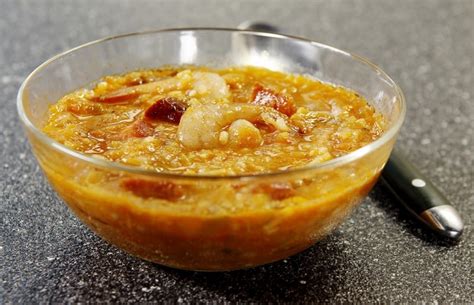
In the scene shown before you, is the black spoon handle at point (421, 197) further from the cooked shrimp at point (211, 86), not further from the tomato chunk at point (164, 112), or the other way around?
the tomato chunk at point (164, 112)

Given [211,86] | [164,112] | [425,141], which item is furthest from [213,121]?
[425,141]

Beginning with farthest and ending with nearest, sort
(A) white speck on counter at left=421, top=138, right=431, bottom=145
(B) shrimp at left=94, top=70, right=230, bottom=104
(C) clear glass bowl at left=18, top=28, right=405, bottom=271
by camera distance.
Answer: (A) white speck on counter at left=421, top=138, right=431, bottom=145
(B) shrimp at left=94, top=70, right=230, bottom=104
(C) clear glass bowl at left=18, top=28, right=405, bottom=271

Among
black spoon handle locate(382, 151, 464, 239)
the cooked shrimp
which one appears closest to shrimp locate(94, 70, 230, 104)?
the cooked shrimp

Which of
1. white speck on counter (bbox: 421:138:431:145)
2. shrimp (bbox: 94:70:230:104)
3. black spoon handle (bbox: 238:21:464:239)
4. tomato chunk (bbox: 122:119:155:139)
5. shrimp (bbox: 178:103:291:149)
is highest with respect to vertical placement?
shrimp (bbox: 178:103:291:149)

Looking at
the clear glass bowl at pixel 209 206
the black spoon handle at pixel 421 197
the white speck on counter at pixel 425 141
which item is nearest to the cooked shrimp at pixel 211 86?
the clear glass bowl at pixel 209 206

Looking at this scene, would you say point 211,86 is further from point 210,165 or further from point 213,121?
point 210,165

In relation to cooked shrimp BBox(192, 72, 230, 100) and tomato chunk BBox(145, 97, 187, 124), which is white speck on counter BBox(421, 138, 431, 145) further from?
tomato chunk BBox(145, 97, 187, 124)

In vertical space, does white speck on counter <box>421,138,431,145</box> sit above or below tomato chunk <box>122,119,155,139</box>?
below
